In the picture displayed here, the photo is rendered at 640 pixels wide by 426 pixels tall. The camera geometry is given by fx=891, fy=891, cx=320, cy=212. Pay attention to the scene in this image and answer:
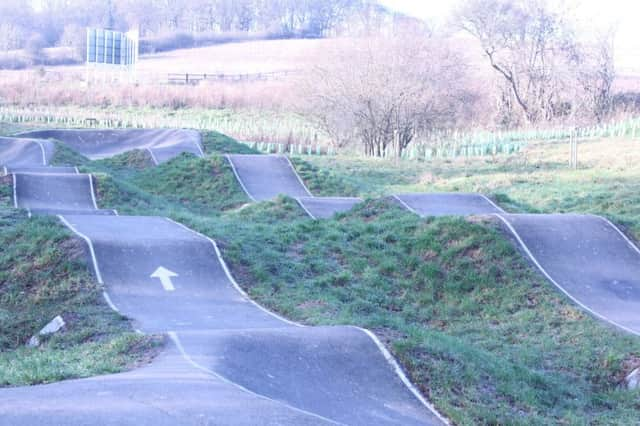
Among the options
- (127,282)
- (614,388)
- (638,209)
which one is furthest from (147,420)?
(638,209)

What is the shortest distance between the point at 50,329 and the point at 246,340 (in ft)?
9.41

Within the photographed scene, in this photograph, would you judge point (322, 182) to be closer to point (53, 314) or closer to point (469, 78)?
point (53, 314)

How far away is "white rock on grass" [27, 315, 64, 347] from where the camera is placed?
31.0 ft

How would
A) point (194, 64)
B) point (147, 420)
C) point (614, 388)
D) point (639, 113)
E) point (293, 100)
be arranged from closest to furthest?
point (147, 420)
point (614, 388)
point (293, 100)
point (639, 113)
point (194, 64)

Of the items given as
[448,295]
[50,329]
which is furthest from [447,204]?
[50,329]

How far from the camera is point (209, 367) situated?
696 centimetres

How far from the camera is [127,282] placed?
11484 mm

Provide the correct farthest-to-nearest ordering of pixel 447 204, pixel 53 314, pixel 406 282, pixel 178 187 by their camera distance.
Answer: pixel 178 187, pixel 447 204, pixel 406 282, pixel 53 314

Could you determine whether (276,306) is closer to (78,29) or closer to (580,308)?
(580,308)

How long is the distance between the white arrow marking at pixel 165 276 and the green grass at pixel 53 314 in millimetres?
902

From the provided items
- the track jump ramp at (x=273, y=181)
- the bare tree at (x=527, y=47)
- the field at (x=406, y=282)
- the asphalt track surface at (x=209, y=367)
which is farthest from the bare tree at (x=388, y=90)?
the asphalt track surface at (x=209, y=367)

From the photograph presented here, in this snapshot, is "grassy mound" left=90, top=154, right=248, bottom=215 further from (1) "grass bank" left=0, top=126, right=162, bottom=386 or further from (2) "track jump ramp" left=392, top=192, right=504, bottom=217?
(1) "grass bank" left=0, top=126, right=162, bottom=386

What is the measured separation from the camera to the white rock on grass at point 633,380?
9047mm

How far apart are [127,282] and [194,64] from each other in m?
74.2
